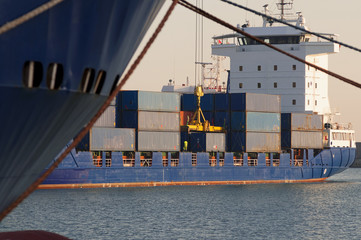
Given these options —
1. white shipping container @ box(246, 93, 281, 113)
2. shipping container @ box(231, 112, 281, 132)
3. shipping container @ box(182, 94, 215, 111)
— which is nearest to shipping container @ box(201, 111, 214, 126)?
shipping container @ box(182, 94, 215, 111)

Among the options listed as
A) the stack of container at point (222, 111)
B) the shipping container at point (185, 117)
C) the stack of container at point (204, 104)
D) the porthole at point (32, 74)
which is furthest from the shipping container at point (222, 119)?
the porthole at point (32, 74)

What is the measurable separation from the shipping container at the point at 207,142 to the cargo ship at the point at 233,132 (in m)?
0.07

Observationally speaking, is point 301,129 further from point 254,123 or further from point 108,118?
point 108,118

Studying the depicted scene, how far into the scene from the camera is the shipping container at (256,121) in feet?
166

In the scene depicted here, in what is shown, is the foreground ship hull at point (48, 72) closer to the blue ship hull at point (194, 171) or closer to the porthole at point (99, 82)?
the porthole at point (99, 82)

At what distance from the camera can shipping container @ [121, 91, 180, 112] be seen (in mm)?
46125

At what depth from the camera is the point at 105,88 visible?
329 inches

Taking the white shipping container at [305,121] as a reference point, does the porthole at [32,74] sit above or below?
below

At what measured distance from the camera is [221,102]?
52156 mm

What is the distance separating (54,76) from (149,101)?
128 ft

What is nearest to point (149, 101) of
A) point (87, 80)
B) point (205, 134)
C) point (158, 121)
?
point (158, 121)

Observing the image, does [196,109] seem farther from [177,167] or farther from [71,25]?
[71,25]

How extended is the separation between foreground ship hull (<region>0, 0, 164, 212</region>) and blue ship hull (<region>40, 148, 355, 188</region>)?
35.9 metres

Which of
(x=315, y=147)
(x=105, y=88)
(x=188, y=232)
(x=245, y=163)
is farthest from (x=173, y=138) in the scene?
(x=105, y=88)
